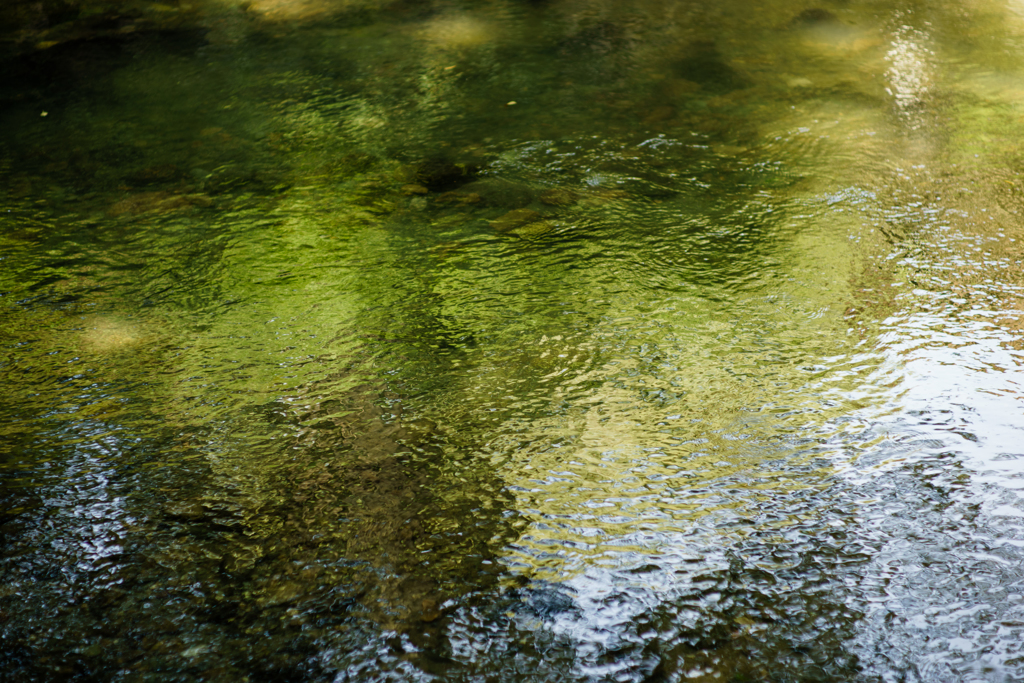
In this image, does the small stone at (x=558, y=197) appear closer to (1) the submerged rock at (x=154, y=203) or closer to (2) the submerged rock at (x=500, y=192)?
(2) the submerged rock at (x=500, y=192)

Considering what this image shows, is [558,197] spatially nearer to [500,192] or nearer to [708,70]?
[500,192]

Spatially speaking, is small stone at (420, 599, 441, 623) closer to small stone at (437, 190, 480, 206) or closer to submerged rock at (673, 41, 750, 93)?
small stone at (437, 190, 480, 206)

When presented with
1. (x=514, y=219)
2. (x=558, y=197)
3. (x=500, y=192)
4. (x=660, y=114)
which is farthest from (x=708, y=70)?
(x=514, y=219)

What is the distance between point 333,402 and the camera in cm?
197

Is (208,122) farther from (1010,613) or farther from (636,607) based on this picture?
(1010,613)

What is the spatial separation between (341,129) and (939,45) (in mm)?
3360

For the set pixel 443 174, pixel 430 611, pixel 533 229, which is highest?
pixel 443 174

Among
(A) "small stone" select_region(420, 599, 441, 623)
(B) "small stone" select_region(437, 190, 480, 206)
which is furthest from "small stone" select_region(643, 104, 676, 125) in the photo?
(A) "small stone" select_region(420, 599, 441, 623)

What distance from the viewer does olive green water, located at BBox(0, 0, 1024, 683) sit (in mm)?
1424

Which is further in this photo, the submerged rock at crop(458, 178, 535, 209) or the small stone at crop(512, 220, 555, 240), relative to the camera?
the submerged rock at crop(458, 178, 535, 209)

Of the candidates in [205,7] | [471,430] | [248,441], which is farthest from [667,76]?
[205,7]

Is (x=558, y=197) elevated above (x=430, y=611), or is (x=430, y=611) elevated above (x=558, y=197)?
(x=558, y=197)

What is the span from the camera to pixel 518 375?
6.72ft

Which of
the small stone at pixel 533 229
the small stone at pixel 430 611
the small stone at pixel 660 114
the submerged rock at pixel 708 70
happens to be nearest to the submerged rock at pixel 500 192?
the small stone at pixel 533 229
